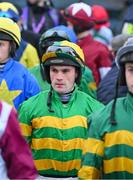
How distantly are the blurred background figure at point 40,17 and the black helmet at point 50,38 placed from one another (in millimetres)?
3272

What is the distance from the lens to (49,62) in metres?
7.33

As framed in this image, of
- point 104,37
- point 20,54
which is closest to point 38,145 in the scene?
point 20,54

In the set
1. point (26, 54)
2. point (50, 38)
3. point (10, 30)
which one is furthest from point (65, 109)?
point (26, 54)

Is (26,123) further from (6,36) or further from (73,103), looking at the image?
(6,36)

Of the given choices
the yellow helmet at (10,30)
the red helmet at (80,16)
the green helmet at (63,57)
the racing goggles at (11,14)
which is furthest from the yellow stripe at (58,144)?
the red helmet at (80,16)

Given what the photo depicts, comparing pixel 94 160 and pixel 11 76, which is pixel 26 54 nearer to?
pixel 11 76

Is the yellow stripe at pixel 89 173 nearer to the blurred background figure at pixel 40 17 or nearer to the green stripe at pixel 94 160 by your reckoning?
the green stripe at pixel 94 160

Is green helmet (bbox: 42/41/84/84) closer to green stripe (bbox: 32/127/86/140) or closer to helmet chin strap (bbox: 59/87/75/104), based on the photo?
helmet chin strap (bbox: 59/87/75/104)

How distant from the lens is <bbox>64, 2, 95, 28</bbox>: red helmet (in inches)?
424

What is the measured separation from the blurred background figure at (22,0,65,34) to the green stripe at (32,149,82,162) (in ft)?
17.8

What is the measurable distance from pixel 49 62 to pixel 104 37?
22.3 ft

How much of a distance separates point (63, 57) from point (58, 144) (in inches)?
29.8

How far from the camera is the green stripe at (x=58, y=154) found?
7047 mm

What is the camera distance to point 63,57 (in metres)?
7.34
